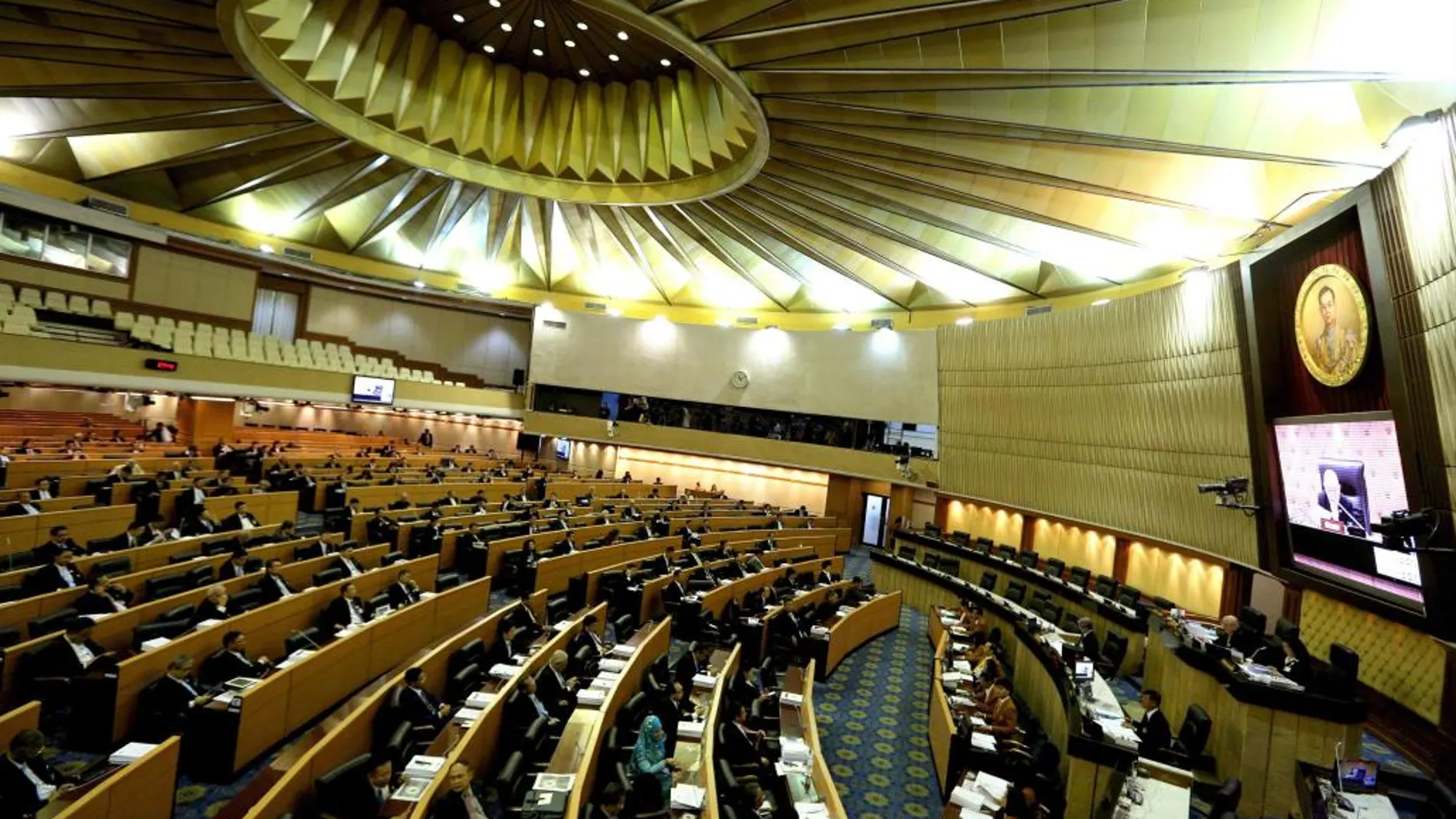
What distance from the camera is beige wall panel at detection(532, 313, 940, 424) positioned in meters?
21.2

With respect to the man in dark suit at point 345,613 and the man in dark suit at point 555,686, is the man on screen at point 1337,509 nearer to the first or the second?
the man in dark suit at point 555,686

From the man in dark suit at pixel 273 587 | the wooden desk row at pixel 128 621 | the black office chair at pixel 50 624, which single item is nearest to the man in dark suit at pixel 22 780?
the wooden desk row at pixel 128 621

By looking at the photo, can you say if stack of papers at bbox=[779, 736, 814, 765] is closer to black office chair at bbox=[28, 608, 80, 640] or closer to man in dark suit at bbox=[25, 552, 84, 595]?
black office chair at bbox=[28, 608, 80, 640]

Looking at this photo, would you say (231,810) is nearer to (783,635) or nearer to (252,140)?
(783,635)

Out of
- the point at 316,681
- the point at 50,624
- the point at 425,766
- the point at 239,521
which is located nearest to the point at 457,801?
the point at 425,766

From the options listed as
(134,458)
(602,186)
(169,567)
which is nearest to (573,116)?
(602,186)

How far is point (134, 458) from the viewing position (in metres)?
13.3

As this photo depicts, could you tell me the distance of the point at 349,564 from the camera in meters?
9.47

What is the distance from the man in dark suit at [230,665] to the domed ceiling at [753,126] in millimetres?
9568

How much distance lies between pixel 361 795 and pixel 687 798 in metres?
2.17

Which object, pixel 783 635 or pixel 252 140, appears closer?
pixel 783 635

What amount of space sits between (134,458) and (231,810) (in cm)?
1253

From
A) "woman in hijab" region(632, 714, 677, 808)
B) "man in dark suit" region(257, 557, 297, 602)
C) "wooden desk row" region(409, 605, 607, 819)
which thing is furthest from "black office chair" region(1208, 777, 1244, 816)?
"man in dark suit" region(257, 557, 297, 602)

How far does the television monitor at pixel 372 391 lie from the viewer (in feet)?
68.9
